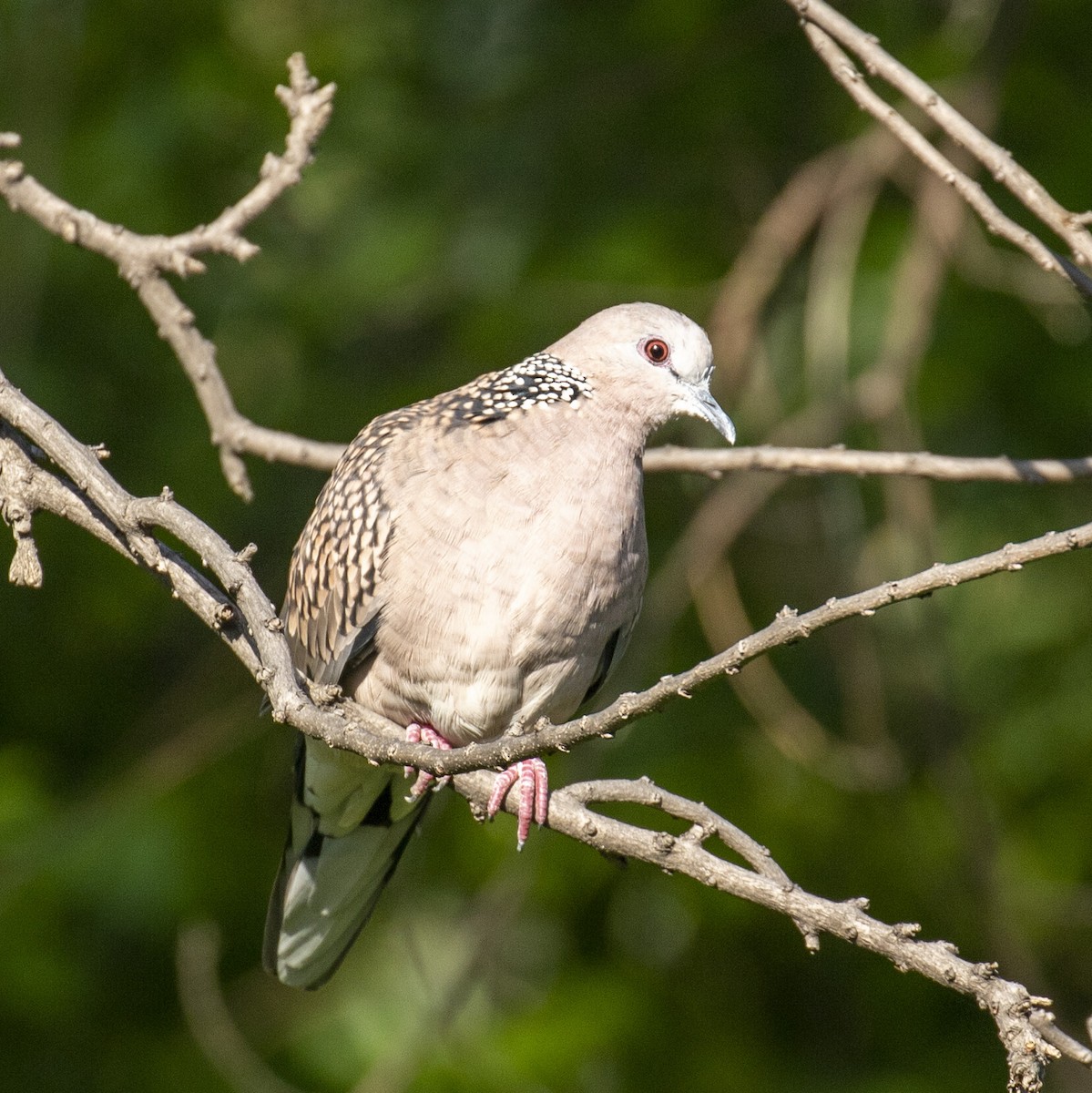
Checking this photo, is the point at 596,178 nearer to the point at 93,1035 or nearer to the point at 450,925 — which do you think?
the point at 450,925

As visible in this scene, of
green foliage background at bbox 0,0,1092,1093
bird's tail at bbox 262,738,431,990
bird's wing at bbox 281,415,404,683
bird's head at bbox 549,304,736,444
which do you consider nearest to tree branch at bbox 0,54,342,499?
bird's wing at bbox 281,415,404,683

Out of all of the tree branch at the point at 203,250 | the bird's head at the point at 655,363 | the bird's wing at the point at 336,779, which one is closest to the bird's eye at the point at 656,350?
the bird's head at the point at 655,363

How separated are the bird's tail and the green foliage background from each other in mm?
1243

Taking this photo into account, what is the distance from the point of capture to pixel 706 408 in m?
3.29

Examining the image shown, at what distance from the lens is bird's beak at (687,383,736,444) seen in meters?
3.26

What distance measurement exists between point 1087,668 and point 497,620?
3.27 m

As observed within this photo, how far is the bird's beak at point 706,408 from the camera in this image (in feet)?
10.7

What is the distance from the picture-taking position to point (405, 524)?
10.1 feet

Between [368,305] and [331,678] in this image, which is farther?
[368,305]

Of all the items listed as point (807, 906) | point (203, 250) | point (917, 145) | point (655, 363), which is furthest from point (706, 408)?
point (807, 906)

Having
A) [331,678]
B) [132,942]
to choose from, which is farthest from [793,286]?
[132,942]

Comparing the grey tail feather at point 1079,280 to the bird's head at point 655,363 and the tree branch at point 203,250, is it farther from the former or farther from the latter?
the tree branch at point 203,250

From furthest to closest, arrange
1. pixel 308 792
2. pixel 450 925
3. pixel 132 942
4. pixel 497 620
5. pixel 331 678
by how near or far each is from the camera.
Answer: pixel 132 942, pixel 450 925, pixel 308 792, pixel 331 678, pixel 497 620

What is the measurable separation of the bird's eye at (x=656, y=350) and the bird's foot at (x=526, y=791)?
38.1 inches
